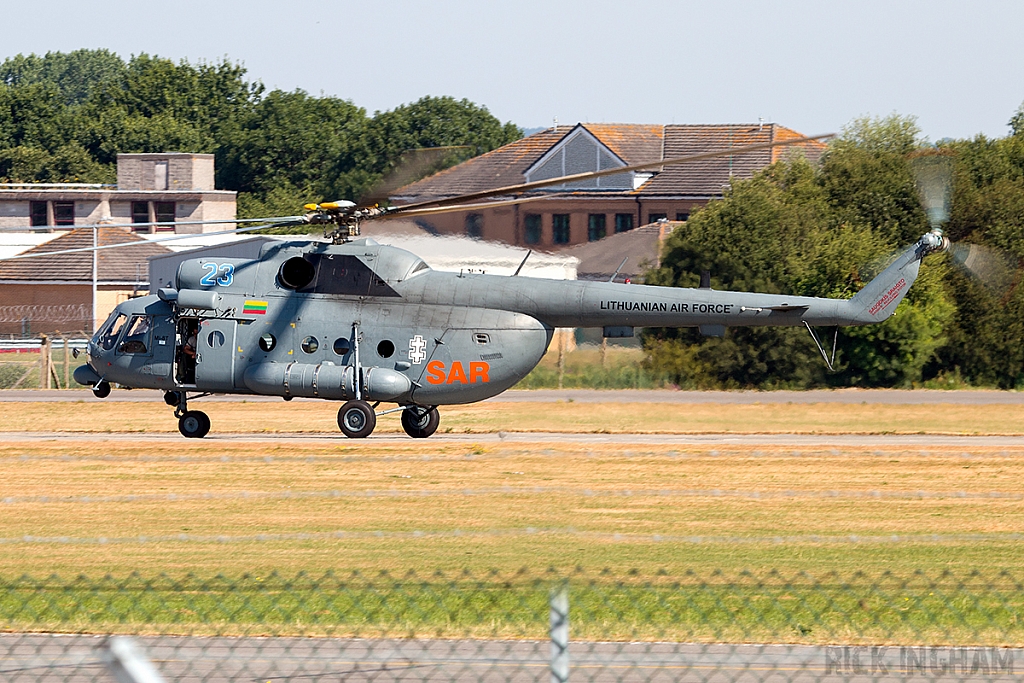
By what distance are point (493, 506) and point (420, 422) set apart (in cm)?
824

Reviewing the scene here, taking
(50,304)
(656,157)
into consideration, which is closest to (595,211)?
(656,157)

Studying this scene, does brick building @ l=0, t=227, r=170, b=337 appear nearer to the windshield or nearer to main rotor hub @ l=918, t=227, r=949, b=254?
the windshield

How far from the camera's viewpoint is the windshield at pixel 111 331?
85.7 feet

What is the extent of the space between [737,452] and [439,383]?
5287 millimetres

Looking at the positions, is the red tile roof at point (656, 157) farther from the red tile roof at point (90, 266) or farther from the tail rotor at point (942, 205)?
the tail rotor at point (942, 205)

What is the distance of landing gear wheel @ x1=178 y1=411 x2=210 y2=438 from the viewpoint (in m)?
25.6

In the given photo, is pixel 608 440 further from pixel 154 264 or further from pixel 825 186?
pixel 154 264

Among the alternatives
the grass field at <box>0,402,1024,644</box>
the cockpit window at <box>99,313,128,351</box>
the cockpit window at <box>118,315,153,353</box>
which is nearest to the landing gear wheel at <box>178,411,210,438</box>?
the grass field at <box>0,402,1024,644</box>

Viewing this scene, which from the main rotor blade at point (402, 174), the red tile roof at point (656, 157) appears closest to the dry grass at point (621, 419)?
the main rotor blade at point (402, 174)

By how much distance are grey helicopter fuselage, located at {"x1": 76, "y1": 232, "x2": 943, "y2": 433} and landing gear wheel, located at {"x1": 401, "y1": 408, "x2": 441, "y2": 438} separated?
535mm

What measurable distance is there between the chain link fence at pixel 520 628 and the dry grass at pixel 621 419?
15110 mm

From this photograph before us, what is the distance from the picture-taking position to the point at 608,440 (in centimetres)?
2589

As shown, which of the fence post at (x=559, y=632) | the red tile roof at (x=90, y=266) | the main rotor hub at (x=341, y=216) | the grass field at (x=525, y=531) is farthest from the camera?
the red tile roof at (x=90, y=266)

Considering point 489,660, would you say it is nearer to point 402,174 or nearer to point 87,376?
point 402,174
